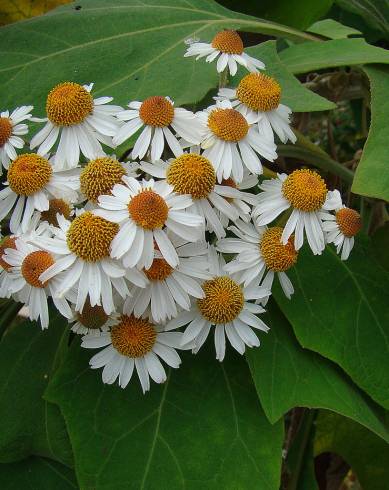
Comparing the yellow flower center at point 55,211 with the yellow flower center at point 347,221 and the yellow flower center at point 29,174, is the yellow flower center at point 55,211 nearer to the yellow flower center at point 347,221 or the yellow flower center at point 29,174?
the yellow flower center at point 29,174

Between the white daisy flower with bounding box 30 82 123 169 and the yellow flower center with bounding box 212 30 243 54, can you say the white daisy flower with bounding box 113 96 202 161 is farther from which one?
the yellow flower center with bounding box 212 30 243 54

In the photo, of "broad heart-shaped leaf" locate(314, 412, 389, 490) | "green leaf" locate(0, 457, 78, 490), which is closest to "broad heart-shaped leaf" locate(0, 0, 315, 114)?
"green leaf" locate(0, 457, 78, 490)

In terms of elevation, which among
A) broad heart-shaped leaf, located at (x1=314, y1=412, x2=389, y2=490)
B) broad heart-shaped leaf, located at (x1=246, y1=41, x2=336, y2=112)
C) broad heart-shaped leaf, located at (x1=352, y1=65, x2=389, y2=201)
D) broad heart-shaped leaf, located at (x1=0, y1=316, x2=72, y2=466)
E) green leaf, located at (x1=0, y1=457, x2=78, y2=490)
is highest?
broad heart-shaped leaf, located at (x1=246, y1=41, x2=336, y2=112)

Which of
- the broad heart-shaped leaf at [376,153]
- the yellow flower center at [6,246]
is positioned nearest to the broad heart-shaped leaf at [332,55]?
the broad heart-shaped leaf at [376,153]

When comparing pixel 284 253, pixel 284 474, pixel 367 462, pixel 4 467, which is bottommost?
pixel 284 474

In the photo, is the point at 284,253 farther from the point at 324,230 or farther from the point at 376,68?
the point at 376,68

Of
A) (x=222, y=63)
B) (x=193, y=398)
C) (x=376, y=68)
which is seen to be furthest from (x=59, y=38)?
(x=193, y=398)

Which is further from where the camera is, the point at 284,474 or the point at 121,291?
the point at 284,474
